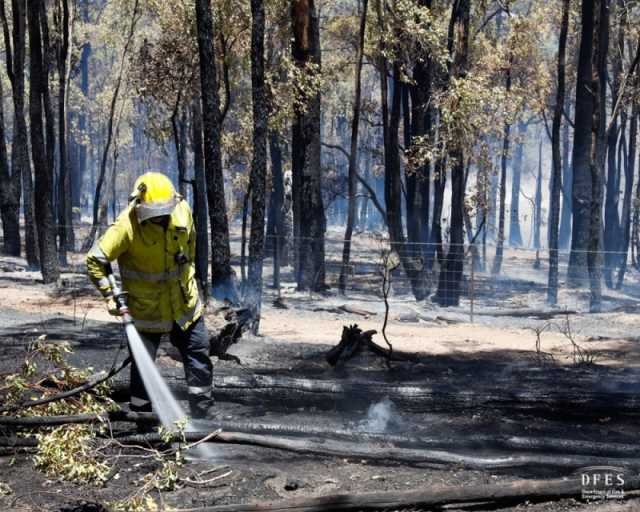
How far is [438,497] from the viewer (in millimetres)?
Answer: 5301

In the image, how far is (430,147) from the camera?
2239 centimetres

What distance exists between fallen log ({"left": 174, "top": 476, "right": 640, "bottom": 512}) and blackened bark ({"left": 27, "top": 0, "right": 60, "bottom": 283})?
15.2m

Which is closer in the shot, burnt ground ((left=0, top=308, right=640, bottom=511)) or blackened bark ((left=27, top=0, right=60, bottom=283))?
burnt ground ((left=0, top=308, right=640, bottom=511))

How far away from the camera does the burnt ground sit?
227 inches

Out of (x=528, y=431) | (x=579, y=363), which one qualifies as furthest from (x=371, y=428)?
(x=579, y=363)

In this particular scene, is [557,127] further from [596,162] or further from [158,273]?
[158,273]

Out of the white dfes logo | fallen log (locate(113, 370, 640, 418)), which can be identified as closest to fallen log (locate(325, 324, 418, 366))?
fallen log (locate(113, 370, 640, 418))

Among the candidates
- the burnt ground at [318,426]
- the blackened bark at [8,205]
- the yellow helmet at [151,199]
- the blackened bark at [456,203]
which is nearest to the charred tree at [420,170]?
the blackened bark at [456,203]

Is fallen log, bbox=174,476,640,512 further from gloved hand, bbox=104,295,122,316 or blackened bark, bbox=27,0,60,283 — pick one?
blackened bark, bbox=27,0,60,283

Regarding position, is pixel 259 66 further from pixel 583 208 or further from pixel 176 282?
pixel 583 208

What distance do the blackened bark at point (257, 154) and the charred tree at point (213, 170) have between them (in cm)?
43

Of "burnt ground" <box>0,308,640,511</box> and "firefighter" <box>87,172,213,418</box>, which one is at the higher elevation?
"firefighter" <box>87,172,213,418</box>

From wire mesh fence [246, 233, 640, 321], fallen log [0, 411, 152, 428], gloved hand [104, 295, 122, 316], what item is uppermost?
gloved hand [104, 295, 122, 316]

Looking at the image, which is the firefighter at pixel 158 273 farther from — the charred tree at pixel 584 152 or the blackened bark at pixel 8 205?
the blackened bark at pixel 8 205
